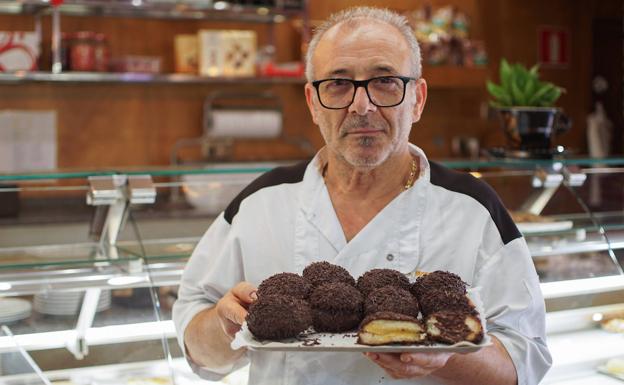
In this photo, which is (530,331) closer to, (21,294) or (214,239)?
(214,239)

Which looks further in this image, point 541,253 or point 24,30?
point 24,30

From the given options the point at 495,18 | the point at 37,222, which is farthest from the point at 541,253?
the point at 495,18

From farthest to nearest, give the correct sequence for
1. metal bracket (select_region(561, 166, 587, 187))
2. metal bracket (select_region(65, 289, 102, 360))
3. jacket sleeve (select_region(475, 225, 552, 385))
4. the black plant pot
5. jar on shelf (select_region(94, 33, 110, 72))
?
jar on shelf (select_region(94, 33, 110, 72)), the black plant pot, metal bracket (select_region(561, 166, 587, 187)), metal bracket (select_region(65, 289, 102, 360)), jacket sleeve (select_region(475, 225, 552, 385))

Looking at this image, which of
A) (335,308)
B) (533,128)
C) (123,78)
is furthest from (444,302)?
(123,78)

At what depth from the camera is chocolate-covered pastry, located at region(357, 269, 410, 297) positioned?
4.69 ft

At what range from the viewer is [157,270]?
2000 millimetres

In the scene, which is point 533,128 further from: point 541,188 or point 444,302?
point 444,302

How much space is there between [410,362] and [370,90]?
0.58m

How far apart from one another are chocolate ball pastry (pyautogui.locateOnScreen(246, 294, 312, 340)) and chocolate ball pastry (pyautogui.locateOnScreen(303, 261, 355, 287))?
10 centimetres

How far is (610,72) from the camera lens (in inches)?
277

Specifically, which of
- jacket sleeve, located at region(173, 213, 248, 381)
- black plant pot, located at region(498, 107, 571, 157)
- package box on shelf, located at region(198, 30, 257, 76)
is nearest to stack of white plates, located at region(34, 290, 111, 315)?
jacket sleeve, located at region(173, 213, 248, 381)

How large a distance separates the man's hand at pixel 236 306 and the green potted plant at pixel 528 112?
55.4 inches

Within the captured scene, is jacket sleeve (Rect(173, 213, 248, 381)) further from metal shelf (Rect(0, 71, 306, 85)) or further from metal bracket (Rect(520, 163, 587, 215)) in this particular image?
metal shelf (Rect(0, 71, 306, 85))

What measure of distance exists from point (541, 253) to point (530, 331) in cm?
65
